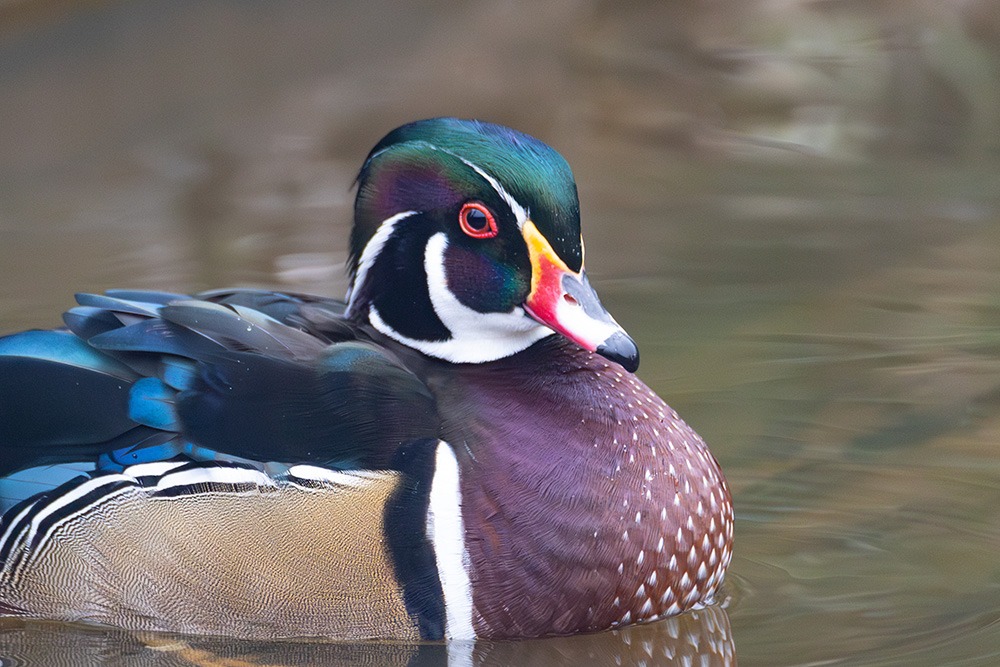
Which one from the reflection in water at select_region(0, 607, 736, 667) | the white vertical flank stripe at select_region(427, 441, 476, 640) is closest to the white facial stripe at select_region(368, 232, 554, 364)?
the white vertical flank stripe at select_region(427, 441, 476, 640)

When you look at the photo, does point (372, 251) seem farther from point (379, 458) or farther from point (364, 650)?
point (364, 650)

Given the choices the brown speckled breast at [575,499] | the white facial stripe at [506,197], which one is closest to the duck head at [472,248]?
the white facial stripe at [506,197]

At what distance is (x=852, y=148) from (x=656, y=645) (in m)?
5.01

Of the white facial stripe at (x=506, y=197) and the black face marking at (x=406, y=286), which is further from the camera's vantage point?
the black face marking at (x=406, y=286)

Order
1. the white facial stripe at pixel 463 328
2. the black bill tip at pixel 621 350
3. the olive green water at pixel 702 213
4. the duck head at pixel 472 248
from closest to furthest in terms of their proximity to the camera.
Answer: the black bill tip at pixel 621 350
the duck head at pixel 472 248
the white facial stripe at pixel 463 328
the olive green water at pixel 702 213

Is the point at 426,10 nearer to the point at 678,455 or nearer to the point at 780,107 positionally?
the point at 780,107

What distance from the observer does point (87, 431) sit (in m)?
3.65

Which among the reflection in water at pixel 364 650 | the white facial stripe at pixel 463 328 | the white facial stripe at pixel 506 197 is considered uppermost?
the white facial stripe at pixel 506 197

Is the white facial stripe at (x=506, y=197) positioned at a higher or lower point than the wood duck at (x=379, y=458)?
higher

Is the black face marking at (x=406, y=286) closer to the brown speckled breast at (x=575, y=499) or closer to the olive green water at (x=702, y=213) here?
the brown speckled breast at (x=575, y=499)

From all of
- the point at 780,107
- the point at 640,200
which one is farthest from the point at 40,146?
the point at 780,107

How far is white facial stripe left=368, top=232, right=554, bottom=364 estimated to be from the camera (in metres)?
3.78

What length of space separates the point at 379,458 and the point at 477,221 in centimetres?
61

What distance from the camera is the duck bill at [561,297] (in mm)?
3617
